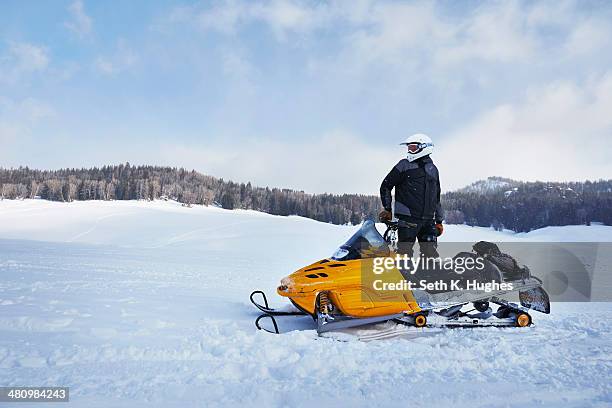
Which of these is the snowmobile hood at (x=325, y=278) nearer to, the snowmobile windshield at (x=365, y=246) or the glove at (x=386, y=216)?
the snowmobile windshield at (x=365, y=246)

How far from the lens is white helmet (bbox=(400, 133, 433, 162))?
4938 millimetres

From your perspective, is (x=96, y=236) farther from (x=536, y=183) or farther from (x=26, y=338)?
(x=536, y=183)

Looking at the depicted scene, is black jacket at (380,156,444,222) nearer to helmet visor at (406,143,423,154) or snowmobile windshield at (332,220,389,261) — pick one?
helmet visor at (406,143,423,154)

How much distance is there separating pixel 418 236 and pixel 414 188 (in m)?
0.60

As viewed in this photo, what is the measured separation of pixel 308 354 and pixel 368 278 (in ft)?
4.41

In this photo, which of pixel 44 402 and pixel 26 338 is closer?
pixel 44 402

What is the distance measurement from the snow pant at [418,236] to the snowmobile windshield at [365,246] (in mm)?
303

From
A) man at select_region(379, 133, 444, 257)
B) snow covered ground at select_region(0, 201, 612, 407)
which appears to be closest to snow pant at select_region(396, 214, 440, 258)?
man at select_region(379, 133, 444, 257)

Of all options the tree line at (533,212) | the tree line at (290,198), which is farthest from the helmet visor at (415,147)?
the tree line at (533,212)

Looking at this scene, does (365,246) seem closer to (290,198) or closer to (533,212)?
(533,212)

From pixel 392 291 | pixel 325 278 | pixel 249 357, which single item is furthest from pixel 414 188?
pixel 249 357

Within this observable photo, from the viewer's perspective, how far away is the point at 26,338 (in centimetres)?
333

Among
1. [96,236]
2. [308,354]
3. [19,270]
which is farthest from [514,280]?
[96,236]

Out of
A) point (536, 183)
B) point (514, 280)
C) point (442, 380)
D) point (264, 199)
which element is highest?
point (536, 183)
